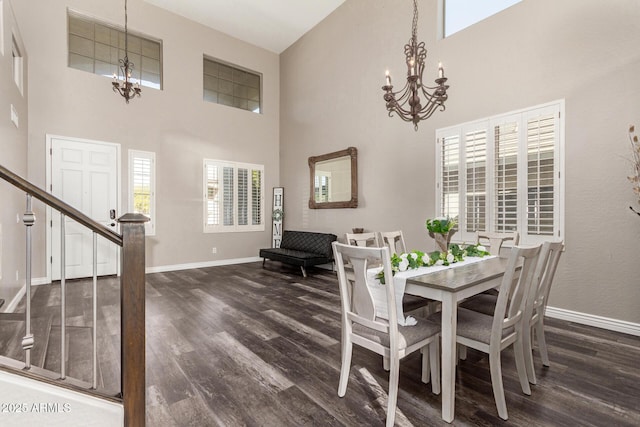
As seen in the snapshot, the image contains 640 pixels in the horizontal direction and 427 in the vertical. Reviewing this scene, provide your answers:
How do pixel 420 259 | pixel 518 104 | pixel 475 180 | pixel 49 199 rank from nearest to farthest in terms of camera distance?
pixel 49 199
pixel 420 259
pixel 518 104
pixel 475 180

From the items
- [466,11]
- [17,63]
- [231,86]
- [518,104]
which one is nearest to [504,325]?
[518,104]

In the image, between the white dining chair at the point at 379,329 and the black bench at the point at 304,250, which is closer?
the white dining chair at the point at 379,329

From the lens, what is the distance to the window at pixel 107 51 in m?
5.20

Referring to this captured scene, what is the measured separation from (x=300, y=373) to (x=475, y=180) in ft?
10.7

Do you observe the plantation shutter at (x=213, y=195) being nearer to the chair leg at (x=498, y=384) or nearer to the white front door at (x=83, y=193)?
the white front door at (x=83, y=193)

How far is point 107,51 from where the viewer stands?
549cm

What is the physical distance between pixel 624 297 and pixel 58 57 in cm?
818

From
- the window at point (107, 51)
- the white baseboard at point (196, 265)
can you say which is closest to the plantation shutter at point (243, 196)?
the white baseboard at point (196, 265)

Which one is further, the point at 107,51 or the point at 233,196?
the point at 233,196

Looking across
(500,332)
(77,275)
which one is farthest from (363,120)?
(77,275)

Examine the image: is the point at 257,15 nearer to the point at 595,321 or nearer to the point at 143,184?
the point at 143,184

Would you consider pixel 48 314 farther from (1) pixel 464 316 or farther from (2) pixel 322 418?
(1) pixel 464 316

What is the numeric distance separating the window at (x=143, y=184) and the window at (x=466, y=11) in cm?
546

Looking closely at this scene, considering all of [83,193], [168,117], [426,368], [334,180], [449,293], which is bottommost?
[426,368]
